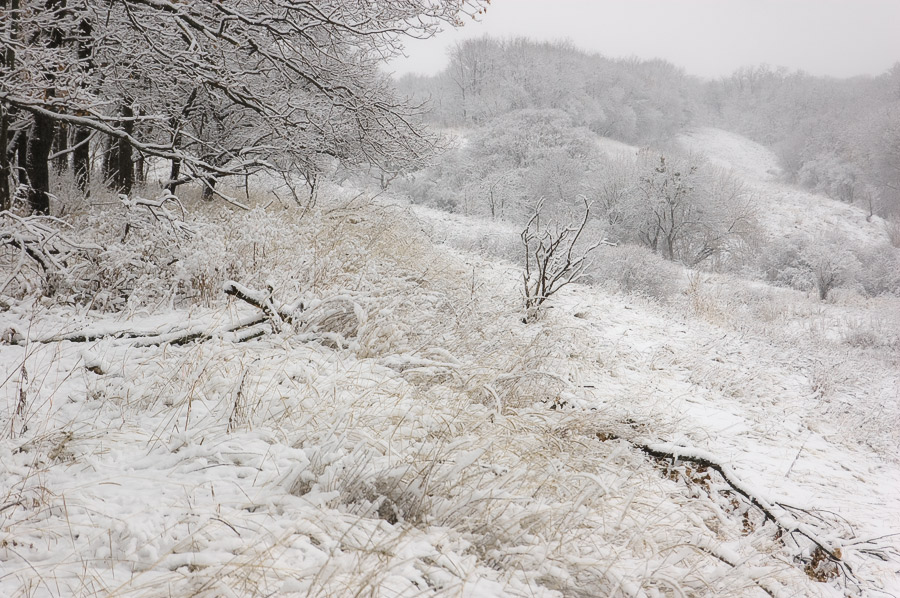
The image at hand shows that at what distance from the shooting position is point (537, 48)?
52.7 metres

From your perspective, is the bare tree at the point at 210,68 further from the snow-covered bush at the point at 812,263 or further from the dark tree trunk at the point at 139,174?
the snow-covered bush at the point at 812,263

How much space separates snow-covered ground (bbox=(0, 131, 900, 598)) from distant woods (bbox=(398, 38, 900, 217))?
24.0 metres

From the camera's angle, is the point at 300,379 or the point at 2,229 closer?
the point at 300,379

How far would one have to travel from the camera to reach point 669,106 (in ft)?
178

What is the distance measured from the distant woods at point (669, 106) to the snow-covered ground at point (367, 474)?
78.6ft

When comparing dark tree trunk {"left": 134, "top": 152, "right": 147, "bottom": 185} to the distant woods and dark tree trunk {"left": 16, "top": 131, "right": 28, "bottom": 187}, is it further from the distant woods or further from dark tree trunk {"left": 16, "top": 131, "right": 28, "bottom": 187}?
the distant woods

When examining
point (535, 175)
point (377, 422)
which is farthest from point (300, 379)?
point (535, 175)

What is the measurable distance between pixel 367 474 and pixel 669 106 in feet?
207

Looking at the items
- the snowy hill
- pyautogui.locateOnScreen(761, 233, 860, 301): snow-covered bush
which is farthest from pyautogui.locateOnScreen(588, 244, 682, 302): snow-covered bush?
the snowy hill

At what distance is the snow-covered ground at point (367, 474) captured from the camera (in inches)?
50.3

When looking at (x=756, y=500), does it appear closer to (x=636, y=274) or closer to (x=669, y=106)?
(x=636, y=274)

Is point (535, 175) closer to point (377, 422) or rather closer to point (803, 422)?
point (803, 422)

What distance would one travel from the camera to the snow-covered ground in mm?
1278

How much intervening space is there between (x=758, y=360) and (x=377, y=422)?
792 cm
